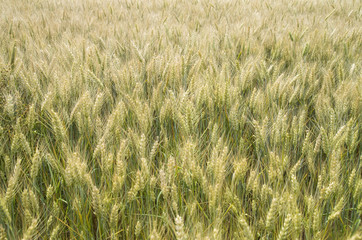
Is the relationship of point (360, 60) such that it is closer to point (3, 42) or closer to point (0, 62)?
point (0, 62)

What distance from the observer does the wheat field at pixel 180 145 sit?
2.55ft

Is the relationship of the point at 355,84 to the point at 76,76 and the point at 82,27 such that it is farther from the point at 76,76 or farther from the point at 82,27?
the point at 82,27

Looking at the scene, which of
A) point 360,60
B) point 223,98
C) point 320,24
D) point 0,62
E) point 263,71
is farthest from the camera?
point 320,24

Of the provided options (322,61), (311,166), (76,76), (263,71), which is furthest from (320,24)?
(76,76)

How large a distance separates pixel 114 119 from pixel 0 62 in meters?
0.88

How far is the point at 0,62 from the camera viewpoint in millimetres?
1407

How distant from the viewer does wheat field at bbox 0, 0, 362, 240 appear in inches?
30.6

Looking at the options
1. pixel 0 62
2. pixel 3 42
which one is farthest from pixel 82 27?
pixel 0 62

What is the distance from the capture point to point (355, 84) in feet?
4.22

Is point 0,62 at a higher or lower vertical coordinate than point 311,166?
higher

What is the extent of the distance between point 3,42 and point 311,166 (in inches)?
90.6

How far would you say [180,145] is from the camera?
44.7 inches

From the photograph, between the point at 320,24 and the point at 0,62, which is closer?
the point at 0,62

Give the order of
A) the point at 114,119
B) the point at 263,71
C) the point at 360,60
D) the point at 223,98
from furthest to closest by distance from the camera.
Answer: the point at 360,60, the point at 263,71, the point at 223,98, the point at 114,119
